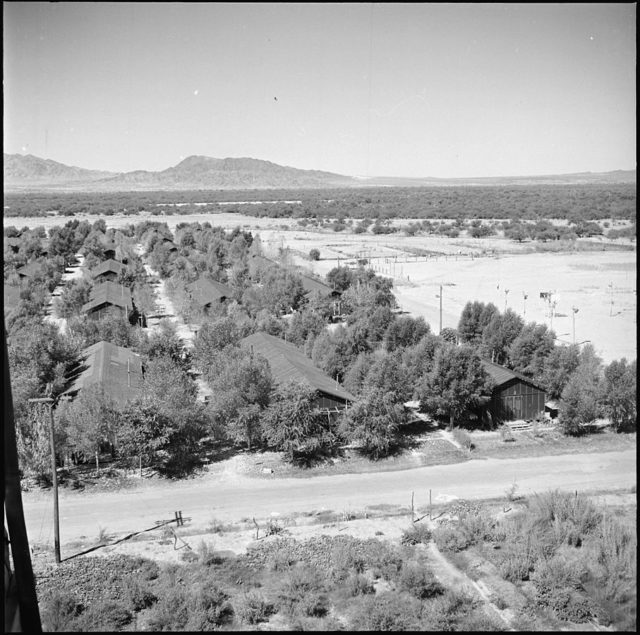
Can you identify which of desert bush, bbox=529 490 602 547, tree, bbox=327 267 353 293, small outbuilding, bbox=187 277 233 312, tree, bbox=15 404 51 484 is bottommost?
desert bush, bbox=529 490 602 547

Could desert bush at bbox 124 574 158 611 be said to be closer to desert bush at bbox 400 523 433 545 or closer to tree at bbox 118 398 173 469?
desert bush at bbox 400 523 433 545

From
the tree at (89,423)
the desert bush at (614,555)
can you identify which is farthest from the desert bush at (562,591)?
the tree at (89,423)

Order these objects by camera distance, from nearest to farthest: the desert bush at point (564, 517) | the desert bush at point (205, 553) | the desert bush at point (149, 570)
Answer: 1. the desert bush at point (149, 570)
2. the desert bush at point (205, 553)
3. the desert bush at point (564, 517)

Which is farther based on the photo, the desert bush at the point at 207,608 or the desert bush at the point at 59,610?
the desert bush at the point at 207,608

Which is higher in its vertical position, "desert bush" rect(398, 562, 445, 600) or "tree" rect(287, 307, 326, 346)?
"tree" rect(287, 307, 326, 346)

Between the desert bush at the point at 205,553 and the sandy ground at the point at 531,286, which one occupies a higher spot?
the sandy ground at the point at 531,286

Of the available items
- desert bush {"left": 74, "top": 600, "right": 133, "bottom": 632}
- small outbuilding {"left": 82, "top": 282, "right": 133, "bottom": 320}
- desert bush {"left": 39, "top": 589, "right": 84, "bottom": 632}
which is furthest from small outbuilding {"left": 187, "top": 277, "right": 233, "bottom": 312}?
desert bush {"left": 74, "top": 600, "right": 133, "bottom": 632}

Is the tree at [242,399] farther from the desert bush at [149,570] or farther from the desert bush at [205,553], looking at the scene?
the desert bush at [149,570]

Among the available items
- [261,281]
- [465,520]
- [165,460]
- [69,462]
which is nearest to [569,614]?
[465,520]
